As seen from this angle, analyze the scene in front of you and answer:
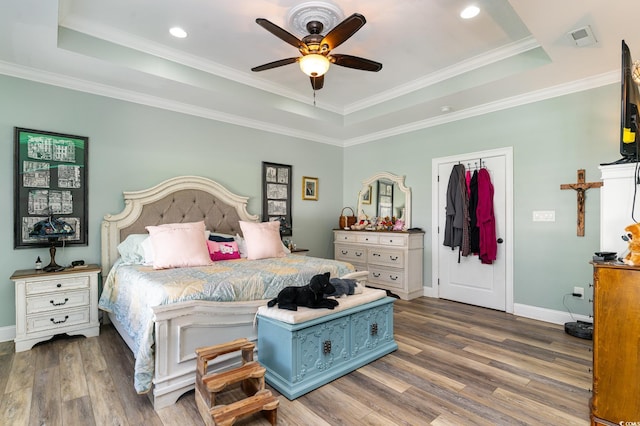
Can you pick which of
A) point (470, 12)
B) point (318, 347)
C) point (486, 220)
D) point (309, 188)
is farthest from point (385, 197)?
point (318, 347)

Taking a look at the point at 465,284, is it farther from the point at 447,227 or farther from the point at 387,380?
the point at 387,380

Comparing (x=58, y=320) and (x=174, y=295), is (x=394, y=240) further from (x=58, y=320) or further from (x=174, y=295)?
(x=58, y=320)

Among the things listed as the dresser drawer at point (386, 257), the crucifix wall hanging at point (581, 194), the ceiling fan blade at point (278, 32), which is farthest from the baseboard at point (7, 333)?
the crucifix wall hanging at point (581, 194)

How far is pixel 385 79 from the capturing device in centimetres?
387

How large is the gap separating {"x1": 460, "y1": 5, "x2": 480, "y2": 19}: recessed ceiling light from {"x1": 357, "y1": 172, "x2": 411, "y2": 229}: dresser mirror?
2.54 meters

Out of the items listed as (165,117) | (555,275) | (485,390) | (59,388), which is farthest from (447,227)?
(59,388)

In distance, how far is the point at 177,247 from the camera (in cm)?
303

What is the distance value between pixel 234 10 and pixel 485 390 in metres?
3.44

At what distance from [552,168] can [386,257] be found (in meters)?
2.27

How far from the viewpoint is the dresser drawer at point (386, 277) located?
14.7ft

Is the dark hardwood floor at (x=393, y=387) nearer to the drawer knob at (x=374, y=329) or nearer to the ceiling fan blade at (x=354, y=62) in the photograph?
the drawer knob at (x=374, y=329)

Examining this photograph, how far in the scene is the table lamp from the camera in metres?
2.96

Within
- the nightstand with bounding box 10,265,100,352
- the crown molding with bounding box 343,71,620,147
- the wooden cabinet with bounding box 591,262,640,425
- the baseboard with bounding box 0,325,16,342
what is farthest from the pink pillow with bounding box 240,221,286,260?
the wooden cabinet with bounding box 591,262,640,425

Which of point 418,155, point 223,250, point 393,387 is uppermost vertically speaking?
point 418,155
